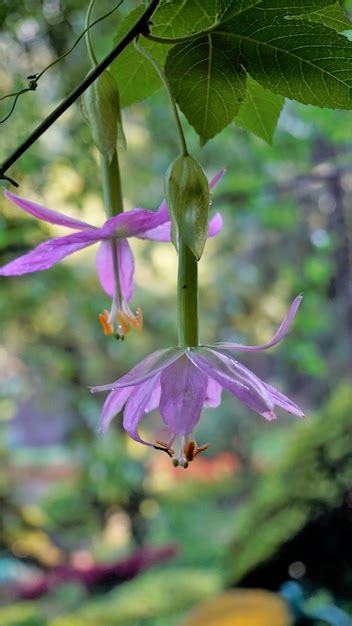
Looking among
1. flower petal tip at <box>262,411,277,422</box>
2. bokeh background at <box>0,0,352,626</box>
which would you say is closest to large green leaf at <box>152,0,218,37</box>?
flower petal tip at <box>262,411,277,422</box>

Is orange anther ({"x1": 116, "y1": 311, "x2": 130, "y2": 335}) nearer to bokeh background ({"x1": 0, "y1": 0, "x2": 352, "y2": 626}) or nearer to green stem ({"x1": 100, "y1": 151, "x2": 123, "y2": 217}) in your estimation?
green stem ({"x1": 100, "y1": 151, "x2": 123, "y2": 217})

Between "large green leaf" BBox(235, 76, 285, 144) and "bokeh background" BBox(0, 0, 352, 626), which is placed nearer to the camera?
"large green leaf" BBox(235, 76, 285, 144)

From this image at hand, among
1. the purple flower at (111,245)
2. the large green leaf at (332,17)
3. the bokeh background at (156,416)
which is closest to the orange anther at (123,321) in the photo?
the purple flower at (111,245)

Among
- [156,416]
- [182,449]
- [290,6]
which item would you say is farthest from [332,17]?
[156,416]

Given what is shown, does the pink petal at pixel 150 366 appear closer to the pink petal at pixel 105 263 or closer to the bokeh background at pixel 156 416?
the pink petal at pixel 105 263

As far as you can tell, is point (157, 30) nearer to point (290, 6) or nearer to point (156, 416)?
point (290, 6)

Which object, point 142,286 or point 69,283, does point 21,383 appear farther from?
point 69,283

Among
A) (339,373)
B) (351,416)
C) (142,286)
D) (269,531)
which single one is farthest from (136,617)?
(339,373)
